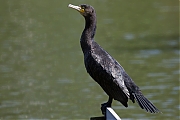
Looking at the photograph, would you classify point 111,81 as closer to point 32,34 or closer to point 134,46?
point 134,46

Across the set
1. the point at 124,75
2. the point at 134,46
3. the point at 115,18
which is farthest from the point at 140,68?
the point at 124,75

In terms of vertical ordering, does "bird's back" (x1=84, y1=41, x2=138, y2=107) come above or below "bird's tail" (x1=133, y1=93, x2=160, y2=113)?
above

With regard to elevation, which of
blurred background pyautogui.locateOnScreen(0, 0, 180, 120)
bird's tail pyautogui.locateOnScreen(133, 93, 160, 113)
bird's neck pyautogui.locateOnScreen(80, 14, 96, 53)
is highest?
bird's neck pyautogui.locateOnScreen(80, 14, 96, 53)

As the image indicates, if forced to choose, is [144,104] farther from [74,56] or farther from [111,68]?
[74,56]

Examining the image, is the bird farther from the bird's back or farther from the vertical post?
the vertical post

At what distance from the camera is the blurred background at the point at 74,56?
12.0m

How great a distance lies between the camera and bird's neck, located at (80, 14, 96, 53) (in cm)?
664

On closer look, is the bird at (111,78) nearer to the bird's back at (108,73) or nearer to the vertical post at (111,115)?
the bird's back at (108,73)

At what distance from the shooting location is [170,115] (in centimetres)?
1135

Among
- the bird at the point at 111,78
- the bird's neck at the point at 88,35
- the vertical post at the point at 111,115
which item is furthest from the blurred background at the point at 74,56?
the vertical post at the point at 111,115

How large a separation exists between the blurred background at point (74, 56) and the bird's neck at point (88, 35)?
4466 mm

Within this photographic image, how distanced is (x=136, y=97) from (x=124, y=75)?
0.27 metres

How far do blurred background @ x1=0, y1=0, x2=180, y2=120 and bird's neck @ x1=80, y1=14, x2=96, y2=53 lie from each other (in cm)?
447

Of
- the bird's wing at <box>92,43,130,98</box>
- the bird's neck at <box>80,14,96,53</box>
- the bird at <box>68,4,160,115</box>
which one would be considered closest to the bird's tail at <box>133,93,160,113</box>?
the bird at <box>68,4,160,115</box>
